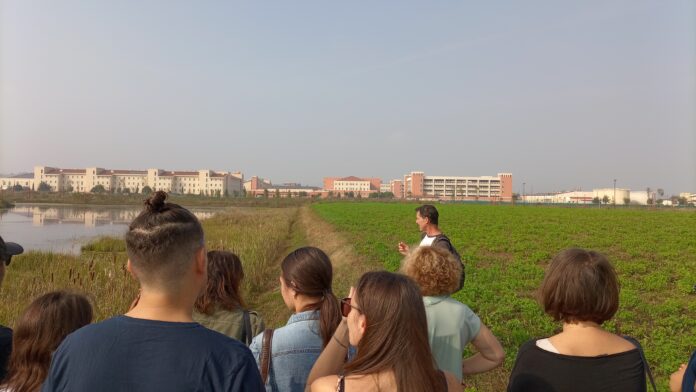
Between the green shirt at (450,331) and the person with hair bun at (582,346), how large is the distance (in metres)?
0.37

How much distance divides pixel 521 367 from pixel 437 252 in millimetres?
726

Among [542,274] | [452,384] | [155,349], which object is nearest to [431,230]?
[452,384]

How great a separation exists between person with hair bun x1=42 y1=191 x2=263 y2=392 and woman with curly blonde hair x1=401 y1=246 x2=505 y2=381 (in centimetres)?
136

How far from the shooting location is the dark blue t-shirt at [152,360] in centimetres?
135

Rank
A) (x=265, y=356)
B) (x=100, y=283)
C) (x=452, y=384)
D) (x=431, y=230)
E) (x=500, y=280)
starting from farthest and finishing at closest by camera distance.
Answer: (x=500, y=280) < (x=100, y=283) < (x=431, y=230) < (x=265, y=356) < (x=452, y=384)

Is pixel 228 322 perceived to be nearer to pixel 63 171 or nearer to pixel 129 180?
pixel 129 180

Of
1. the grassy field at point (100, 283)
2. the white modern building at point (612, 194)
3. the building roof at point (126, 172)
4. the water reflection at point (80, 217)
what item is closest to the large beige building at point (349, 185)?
the building roof at point (126, 172)

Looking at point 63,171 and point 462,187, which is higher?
point 63,171

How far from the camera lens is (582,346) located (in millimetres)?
2137

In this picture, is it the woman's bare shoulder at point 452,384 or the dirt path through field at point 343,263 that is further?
the dirt path through field at point 343,263

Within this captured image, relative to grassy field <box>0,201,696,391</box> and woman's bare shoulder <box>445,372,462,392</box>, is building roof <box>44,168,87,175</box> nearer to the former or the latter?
grassy field <box>0,201,696,391</box>

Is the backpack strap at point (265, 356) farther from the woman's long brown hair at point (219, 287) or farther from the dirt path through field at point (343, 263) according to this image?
the dirt path through field at point (343, 263)

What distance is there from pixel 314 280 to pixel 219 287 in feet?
1.89

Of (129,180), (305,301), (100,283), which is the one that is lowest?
(100,283)
